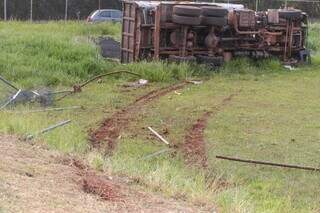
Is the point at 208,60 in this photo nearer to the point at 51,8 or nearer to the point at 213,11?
the point at 213,11

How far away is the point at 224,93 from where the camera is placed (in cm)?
1702

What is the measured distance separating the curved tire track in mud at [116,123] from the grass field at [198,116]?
0.59 ft

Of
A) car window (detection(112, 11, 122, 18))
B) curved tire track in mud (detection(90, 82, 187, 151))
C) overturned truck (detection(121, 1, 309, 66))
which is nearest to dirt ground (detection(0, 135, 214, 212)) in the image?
curved tire track in mud (detection(90, 82, 187, 151))

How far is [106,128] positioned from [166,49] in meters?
8.66

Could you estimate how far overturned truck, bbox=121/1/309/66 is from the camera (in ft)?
66.9

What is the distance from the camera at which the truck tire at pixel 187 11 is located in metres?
20.0

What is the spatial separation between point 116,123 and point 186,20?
800 cm

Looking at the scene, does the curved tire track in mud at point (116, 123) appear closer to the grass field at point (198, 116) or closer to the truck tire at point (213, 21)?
the grass field at point (198, 116)

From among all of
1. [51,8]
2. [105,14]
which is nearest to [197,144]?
[105,14]

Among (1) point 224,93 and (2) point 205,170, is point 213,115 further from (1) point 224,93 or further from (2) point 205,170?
(2) point 205,170

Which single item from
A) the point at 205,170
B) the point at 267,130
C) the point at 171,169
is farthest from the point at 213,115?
the point at 171,169

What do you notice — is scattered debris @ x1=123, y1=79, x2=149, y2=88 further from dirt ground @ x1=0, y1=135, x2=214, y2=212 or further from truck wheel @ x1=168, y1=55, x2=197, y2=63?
dirt ground @ x1=0, y1=135, x2=214, y2=212

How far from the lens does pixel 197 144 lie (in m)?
11.3

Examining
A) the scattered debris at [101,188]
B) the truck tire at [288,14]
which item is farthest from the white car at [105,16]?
the scattered debris at [101,188]
